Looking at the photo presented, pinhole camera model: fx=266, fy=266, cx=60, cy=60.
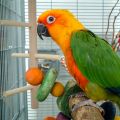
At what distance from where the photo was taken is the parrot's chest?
2.62ft

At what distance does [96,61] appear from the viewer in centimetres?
78

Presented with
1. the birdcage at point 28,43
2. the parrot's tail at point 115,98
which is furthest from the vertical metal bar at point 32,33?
the parrot's tail at point 115,98

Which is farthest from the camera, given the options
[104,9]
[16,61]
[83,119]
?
[104,9]

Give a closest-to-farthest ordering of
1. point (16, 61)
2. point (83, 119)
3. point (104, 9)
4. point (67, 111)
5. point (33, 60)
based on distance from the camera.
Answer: point (83, 119)
point (67, 111)
point (33, 60)
point (16, 61)
point (104, 9)

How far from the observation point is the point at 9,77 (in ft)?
4.00

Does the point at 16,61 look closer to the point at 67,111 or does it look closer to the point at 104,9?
the point at 104,9

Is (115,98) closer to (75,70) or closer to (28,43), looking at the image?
(75,70)

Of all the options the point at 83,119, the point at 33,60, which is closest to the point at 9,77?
the point at 33,60

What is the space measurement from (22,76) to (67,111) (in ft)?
2.47

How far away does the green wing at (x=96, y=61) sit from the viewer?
2.56 ft

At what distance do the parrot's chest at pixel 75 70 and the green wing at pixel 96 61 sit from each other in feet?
0.04

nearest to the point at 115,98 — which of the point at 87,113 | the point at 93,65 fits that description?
the point at 93,65

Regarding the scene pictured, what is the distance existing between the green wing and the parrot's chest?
0.04 feet

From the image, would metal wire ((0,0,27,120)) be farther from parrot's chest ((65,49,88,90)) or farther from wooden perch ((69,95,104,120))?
wooden perch ((69,95,104,120))
